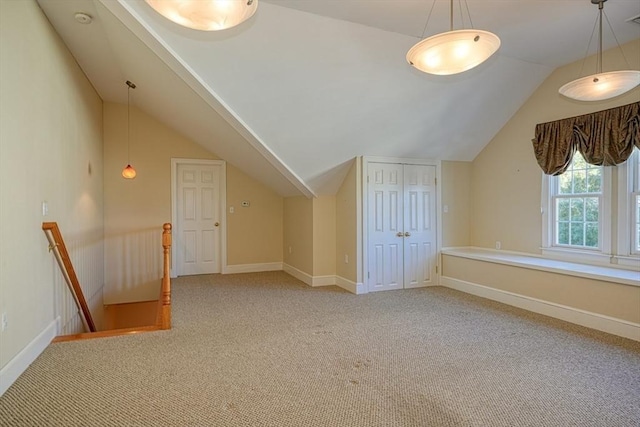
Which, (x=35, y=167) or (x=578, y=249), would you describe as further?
(x=578, y=249)

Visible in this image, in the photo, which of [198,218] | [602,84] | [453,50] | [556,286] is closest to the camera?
[453,50]

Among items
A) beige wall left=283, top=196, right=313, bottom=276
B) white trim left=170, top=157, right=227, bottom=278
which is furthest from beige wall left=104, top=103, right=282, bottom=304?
beige wall left=283, top=196, right=313, bottom=276

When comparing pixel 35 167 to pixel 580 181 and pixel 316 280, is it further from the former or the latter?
pixel 580 181

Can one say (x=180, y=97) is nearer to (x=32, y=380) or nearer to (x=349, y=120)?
(x=349, y=120)

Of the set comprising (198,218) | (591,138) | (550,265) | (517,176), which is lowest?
(550,265)

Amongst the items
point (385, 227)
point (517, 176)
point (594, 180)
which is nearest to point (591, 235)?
point (594, 180)

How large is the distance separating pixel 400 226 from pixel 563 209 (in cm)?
211

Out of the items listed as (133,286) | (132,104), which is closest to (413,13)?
(132,104)

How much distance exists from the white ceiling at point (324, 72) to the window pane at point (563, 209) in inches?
56.4

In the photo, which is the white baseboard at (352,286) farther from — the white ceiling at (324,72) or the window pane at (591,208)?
the window pane at (591,208)

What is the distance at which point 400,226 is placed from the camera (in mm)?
5281

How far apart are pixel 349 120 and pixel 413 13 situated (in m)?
1.38

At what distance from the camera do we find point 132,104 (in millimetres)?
5895

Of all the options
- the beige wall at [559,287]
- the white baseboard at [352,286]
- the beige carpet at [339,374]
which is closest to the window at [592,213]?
the beige wall at [559,287]
